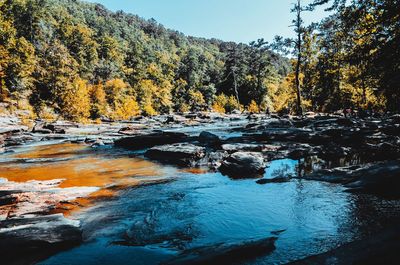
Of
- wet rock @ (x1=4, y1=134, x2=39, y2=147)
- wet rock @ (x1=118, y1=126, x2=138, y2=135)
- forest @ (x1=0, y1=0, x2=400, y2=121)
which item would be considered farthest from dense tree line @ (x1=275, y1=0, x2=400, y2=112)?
wet rock @ (x1=4, y1=134, x2=39, y2=147)

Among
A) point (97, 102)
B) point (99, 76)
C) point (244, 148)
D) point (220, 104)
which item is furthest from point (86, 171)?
point (220, 104)

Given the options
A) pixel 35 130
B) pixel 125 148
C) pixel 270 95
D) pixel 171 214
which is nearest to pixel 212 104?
pixel 270 95

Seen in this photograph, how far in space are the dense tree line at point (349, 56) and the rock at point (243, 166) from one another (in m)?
7.05

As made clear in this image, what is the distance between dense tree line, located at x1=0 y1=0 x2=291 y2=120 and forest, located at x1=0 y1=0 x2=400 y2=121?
0.23 m

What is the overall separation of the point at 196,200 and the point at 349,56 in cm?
1246

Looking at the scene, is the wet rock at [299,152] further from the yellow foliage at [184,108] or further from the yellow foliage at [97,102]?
the yellow foliage at [184,108]

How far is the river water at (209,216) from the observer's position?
5.80 meters

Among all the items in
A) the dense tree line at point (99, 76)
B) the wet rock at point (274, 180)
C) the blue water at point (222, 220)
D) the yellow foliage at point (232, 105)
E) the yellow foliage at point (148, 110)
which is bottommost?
the blue water at point (222, 220)

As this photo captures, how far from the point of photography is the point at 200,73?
10444cm

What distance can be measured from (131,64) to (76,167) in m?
81.1

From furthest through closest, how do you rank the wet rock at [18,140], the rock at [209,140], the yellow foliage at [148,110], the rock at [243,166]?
the yellow foliage at [148,110]
the wet rock at [18,140]
the rock at [209,140]
the rock at [243,166]

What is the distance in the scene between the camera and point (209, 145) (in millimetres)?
17953

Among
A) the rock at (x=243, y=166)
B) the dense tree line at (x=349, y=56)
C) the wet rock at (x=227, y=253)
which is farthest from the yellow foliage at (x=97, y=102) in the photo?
the wet rock at (x=227, y=253)

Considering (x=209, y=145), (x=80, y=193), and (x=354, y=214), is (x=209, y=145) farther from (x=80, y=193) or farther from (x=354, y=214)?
(x=354, y=214)
